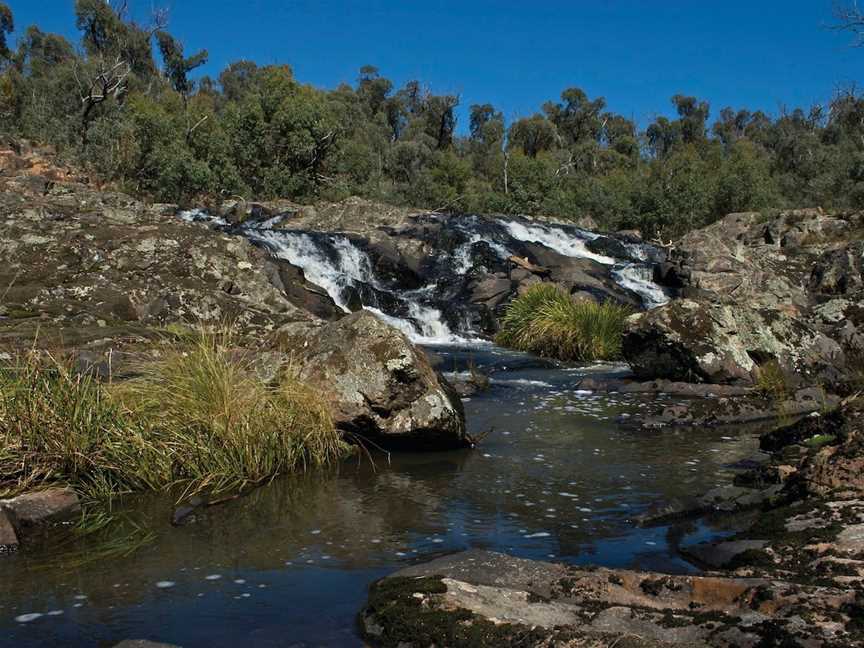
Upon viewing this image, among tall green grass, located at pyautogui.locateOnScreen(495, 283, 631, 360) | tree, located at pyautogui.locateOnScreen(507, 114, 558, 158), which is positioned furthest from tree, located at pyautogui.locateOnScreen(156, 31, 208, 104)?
tall green grass, located at pyautogui.locateOnScreen(495, 283, 631, 360)

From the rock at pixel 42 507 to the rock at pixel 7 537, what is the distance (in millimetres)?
86

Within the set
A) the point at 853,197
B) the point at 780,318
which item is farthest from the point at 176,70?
the point at 780,318

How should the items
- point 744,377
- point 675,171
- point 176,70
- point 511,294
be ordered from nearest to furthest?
point 744,377 → point 511,294 → point 675,171 → point 176,70

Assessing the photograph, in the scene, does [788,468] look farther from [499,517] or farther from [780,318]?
[780,318]

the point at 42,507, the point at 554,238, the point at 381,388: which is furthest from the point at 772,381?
the point at 554,238

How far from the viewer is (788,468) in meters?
7.28

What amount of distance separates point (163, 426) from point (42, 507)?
1.42 metres

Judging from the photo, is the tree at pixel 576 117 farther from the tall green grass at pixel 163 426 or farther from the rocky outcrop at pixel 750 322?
the tall green grass at pixel 163 426

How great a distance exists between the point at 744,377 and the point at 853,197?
38052 mm

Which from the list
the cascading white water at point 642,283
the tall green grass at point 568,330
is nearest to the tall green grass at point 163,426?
the tall green grass at point 568,330

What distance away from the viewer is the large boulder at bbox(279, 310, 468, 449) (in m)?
8.94

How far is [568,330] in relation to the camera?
17.7 metres

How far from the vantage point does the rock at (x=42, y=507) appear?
6.18 metres

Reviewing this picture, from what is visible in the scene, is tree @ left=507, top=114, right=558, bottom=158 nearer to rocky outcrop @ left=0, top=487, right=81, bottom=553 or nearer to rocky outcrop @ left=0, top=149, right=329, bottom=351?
rocky outcrop @ left=0, top=149, right=329, bottom=351
